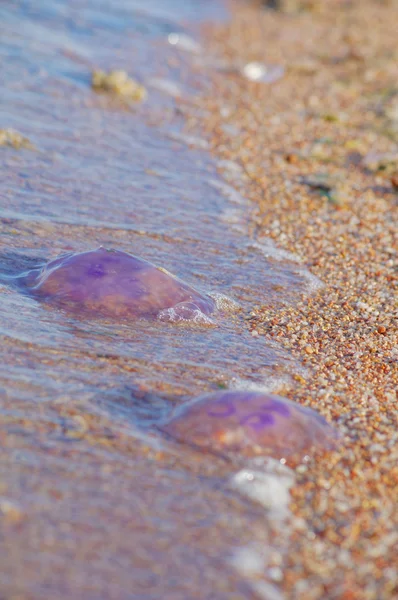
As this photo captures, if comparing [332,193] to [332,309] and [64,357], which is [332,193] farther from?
[64,357]

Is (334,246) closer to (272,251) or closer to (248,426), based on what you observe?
(272,251)

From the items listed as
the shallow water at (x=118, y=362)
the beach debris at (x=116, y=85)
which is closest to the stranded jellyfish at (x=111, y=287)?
the shallow water at (x=118, y=362)

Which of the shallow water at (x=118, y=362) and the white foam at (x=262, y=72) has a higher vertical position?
the white foam at (x=262, y=72)

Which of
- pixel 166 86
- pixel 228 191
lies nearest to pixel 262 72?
pixel 166 86

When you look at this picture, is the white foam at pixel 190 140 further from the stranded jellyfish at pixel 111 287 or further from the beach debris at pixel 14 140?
the stranded jellyfish at pixel 111 287

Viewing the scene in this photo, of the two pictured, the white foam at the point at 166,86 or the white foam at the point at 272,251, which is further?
the white foam at the point at 166,86

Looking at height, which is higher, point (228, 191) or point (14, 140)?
point (228, 191)

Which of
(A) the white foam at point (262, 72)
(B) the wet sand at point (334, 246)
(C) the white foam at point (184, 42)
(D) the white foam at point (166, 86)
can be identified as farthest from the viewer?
(C) the white foam at point (184, 42)
